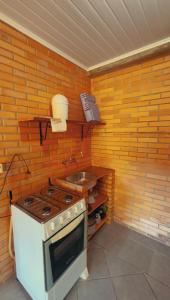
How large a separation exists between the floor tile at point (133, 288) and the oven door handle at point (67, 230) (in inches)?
28.3

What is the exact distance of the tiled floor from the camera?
48.8 inches

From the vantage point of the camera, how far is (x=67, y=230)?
1118mm

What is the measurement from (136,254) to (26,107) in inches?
80.4

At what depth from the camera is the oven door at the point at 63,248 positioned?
3.30 ft

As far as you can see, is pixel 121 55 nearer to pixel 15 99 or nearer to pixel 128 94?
pixel 128 94

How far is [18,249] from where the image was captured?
125 cm

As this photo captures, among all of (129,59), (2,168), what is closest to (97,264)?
(2,168)

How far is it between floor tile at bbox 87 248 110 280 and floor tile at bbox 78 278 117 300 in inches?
2.2

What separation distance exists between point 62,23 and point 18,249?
Result: 6.75ft

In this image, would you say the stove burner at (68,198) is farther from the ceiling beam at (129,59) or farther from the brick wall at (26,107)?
the ceiling beam at (129,59)

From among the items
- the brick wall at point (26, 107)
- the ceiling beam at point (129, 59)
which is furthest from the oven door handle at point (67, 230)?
the ceiling beam at point (129, 59)

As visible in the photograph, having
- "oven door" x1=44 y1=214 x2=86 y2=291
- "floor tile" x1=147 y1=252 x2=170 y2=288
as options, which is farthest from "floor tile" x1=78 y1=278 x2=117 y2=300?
"floor tile" x1=147 y1=252 x2=170 y2=288

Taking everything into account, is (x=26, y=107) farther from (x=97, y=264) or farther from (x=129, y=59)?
(x=97, y=264)

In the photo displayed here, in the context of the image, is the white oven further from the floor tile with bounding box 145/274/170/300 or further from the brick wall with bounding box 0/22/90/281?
the floor tile with bounding box 145/274/170/300
